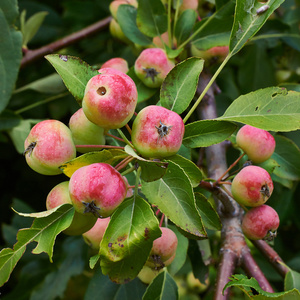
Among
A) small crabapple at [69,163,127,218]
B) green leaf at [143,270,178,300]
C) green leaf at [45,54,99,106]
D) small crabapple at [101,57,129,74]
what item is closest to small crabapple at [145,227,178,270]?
green leaf at [143,270,178,300]

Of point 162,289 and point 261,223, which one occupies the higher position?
point 261,223

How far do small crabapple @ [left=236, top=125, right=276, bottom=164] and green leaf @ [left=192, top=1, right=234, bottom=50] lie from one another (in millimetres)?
250

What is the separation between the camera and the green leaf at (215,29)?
35.0 inches

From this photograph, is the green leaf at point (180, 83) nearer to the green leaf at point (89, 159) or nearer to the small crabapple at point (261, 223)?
the green leaf at point (89, 159)

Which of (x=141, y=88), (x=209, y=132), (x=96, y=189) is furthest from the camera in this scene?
(x=141, y=88)

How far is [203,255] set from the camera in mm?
907

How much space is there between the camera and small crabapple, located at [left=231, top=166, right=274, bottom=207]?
2.19 feet

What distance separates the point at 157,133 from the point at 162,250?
0.24 m

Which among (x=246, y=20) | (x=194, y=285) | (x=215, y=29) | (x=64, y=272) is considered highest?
(x=246, y=20)

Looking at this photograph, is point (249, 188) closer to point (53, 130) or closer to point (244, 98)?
point (244, 98)

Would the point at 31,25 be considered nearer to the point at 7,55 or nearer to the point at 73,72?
the point at 7,55

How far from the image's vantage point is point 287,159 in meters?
0.88

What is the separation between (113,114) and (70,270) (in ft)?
2.37

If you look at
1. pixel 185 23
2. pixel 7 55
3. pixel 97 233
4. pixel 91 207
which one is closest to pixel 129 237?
pixel 91 207
